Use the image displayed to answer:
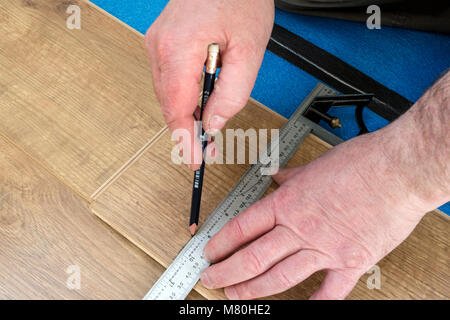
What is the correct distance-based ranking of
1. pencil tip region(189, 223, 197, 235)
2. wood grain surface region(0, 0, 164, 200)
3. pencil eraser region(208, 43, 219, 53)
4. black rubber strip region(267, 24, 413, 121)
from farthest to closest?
black rubber strip region(267, 24, 413, 121), wood grain surface region(0, 0, 164, 200), pencil tip region(189, 223, 197, 235), pencil eraser region(208, 43, 219, 53)

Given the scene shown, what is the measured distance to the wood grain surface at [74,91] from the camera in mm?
975

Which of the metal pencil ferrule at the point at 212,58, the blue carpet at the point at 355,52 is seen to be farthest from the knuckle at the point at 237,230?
the blue carpet at the point at 355,52

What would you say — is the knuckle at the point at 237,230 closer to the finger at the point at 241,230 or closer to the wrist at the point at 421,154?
the finger at the point at 241,230

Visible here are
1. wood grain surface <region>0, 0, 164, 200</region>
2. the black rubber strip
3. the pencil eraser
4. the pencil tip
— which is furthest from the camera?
the black rubber strip

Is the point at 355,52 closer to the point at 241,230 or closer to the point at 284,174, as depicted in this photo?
the point at 284,174

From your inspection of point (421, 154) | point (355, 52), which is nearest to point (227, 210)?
point (421, 154)

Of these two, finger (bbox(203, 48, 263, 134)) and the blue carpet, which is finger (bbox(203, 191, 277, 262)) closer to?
finger (bbox(203, 48, 263, 134))

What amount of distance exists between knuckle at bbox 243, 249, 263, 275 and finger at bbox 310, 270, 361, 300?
145mm

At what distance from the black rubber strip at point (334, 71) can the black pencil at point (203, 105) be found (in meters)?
0.93

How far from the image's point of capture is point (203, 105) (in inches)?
32.9

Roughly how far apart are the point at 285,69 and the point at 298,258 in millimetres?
1052

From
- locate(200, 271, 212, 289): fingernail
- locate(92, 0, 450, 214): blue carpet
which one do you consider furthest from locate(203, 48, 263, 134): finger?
locate(92, 0, 450, 214): blue carpet

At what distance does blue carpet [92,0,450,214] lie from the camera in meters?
1.64
